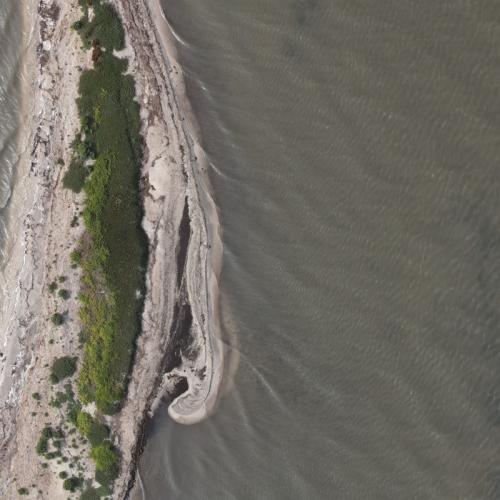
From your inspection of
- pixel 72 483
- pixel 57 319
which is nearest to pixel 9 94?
pixel 57 319

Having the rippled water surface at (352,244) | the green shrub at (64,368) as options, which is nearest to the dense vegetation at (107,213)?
the green shrub at (64,368)

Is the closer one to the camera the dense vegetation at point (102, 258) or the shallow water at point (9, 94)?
the dense vegetation at point (102, 258)

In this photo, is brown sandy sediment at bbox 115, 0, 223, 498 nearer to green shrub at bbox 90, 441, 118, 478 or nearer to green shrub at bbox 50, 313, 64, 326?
green shrub at bbox 90, 441, 118, 478

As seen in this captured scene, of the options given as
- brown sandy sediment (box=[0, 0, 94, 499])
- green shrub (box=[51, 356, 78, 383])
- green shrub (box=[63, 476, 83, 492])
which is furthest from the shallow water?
green shrub (box=[63, 476, 83, 492])

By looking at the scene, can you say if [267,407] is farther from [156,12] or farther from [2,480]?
[156,12]

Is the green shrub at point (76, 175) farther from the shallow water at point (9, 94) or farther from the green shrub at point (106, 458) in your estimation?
the green shrub at point (106, 458)

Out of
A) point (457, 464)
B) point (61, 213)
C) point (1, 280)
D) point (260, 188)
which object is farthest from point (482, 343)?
point (1, 280)
